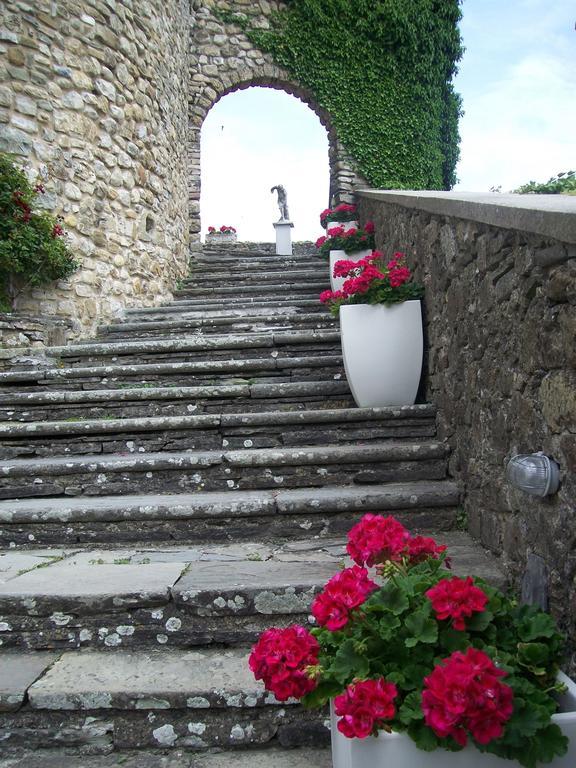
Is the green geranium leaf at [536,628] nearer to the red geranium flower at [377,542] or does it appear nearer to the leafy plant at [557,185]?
the red geranium flower at [377,542]

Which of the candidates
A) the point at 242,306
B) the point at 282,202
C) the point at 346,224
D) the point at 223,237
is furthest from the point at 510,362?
the point at 223,237

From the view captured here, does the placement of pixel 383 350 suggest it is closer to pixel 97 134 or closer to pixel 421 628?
pixel 421 628

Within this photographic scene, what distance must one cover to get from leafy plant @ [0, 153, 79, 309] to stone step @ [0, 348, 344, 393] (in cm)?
93

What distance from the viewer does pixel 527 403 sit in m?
1.67

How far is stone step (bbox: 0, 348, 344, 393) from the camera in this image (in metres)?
3.72

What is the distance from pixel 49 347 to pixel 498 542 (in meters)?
3.42

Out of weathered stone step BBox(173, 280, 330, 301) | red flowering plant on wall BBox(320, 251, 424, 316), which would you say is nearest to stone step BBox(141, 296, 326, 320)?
weathered stone step BBox(173, 280, 330, 301)

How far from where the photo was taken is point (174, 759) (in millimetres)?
1558

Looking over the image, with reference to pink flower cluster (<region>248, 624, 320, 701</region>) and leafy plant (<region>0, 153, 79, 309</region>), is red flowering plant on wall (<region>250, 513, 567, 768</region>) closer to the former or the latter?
pink flower cluster (<region>248, 624, 320, 701</region>)

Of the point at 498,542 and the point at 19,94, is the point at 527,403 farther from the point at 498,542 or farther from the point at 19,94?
the point at 19,94

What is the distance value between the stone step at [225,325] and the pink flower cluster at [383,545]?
131 inches

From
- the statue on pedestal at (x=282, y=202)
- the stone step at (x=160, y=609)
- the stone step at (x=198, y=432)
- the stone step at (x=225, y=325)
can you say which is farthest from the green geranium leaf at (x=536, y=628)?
the statue on pedestal at (x=282, y=202)

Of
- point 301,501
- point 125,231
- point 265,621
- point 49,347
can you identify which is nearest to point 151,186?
point 125,231

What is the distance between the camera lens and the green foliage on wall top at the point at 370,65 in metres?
8.70
